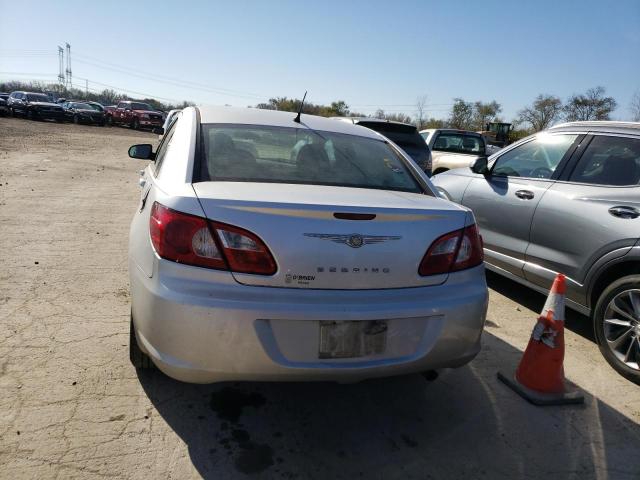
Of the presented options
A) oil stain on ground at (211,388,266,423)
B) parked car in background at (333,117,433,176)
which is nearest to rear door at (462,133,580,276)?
oil stain on ground at (211,388,266,423)

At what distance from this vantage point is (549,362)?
3.19m

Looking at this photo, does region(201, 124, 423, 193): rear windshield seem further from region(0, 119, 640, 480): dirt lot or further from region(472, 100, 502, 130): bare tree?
region(472, 100, 502, 130): bare tree

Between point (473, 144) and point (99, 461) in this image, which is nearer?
point (99, 461)

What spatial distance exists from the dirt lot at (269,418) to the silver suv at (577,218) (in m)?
0.47

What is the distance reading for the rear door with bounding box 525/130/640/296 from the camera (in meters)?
3.69

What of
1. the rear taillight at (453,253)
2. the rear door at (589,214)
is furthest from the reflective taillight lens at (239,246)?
the rear door at (589,214)

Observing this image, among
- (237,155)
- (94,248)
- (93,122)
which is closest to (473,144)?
(94,248)

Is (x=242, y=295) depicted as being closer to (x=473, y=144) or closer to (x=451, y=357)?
(x=451, y=357)

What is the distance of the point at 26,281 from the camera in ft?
14.3

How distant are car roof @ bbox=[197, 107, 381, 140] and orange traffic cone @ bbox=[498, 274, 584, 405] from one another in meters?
1.68

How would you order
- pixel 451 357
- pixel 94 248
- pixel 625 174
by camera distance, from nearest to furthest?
pixel 451 357 → pixel 625 174 → pixel 94 248

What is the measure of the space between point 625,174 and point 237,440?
346 centimetres

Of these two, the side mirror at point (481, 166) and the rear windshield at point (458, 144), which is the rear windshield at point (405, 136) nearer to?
the rear windshield at point (458, 144)

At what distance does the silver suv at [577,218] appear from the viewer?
3.60 metres
